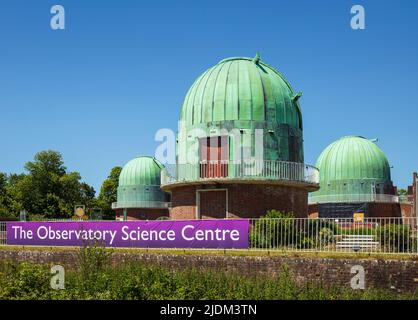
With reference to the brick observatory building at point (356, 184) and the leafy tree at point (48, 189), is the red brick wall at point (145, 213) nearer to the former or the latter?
the leafy tree at point (48, 189)

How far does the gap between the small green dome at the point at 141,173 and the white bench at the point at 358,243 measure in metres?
37.3

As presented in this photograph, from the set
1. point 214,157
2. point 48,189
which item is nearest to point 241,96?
point 214,157

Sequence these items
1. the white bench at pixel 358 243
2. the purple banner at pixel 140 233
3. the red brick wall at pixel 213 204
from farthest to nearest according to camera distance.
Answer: the red brick wall at pixel 213 204
the purple banner at pixel 140 233
the white bench at pixel 358 243

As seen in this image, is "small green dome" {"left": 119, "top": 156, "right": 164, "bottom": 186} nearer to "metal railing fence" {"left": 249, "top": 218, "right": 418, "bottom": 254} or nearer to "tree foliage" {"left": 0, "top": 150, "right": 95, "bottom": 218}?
"tree foliage" {"left": 0, "top": 150, "right": 95, "bottom": 218}

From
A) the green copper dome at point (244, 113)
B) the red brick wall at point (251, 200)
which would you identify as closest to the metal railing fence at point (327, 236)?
the red brick wall at point (251, 200)

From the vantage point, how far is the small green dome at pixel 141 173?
57.4 meters

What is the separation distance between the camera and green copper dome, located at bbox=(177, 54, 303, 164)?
28.6m

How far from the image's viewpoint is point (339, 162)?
50.7m

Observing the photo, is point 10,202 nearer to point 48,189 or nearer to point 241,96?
point 48,189

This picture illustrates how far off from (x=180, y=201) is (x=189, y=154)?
2.49 m

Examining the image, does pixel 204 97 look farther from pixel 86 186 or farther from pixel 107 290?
pixel 86 186

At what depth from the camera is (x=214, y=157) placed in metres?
28.8

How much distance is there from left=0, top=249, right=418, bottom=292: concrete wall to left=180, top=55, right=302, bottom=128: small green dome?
30.9 feet
